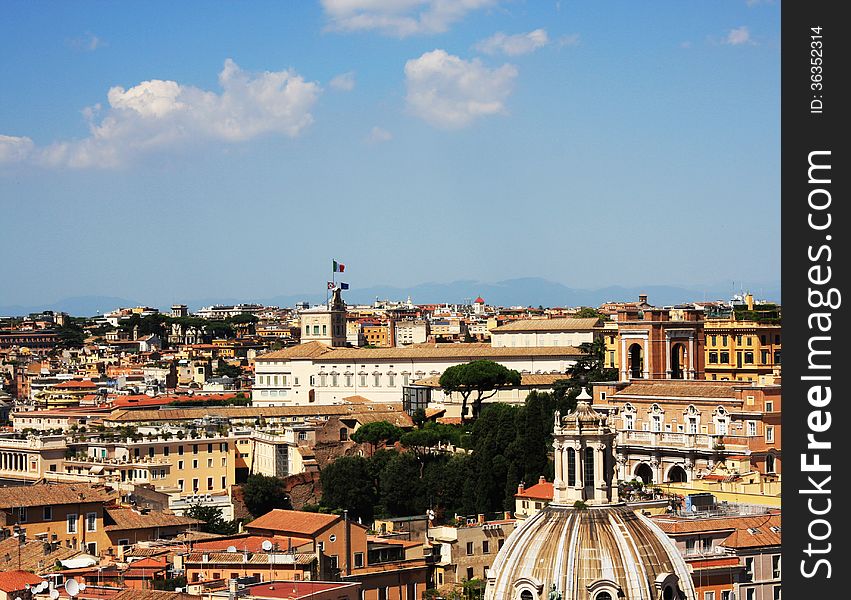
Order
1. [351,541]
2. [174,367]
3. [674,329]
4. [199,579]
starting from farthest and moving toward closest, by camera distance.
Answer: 1. [174,367]
2. [674,329]
3. [351,541]
4. [199,579]

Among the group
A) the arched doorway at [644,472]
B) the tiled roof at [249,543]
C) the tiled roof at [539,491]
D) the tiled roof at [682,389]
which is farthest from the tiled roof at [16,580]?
the tiled roof at [682,389]

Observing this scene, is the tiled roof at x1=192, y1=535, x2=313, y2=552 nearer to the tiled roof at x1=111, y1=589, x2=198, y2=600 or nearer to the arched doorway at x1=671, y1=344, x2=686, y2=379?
the tiled roof at x1=111, y1=589, x2=198, y2=600

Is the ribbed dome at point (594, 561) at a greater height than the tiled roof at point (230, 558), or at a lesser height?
greater

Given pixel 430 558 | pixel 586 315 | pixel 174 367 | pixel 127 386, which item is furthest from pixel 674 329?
pixel 174 367

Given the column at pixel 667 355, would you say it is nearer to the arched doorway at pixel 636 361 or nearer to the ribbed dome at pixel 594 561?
the arched doorway at pixel 636 361

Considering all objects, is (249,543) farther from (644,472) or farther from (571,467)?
(644,472)
